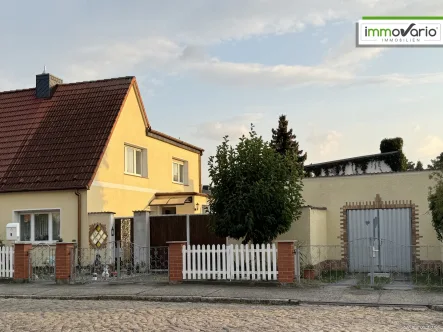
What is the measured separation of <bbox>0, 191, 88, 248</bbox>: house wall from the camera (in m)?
21.0

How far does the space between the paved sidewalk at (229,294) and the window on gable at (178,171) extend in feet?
43.7

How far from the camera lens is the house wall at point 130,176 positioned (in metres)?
22.2

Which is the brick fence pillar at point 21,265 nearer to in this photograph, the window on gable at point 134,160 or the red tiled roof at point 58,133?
the red tiled roof at point 58,133

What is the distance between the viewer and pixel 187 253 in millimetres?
16391

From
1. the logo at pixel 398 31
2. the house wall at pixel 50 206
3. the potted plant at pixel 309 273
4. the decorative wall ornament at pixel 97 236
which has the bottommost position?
the potted plant at pixel 309 273

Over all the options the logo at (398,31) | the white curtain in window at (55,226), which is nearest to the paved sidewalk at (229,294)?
the white curtain in window at (55,226)

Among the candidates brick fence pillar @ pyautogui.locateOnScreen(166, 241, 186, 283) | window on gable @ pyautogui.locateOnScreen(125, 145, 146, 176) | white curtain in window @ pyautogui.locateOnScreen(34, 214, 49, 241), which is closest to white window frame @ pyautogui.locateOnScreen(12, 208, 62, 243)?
white curtain in window @ pyautogui.locateOnScreen(34, 214, 49, 241)

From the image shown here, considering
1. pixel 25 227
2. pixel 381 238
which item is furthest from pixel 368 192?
pixel 25 227

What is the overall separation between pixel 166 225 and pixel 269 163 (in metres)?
5.33

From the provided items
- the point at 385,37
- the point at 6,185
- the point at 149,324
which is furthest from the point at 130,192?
the point at 149,324

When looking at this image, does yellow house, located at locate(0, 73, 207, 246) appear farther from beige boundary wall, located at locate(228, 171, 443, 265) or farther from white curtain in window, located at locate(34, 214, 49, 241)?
beige boundary wall, located at locate(228, 171, 443, 265)

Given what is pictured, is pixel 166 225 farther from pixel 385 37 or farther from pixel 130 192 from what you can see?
pixel 385 37

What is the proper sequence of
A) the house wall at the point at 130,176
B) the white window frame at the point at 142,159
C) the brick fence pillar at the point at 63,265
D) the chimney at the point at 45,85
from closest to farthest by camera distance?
the brick fence pillar at the point at 63,265 < the house wall at the point at 130,176 < the white window frame at the point at 142,159 < the chimney at the point at 45,85

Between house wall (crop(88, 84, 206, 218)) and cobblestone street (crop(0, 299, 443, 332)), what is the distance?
30.0ft
